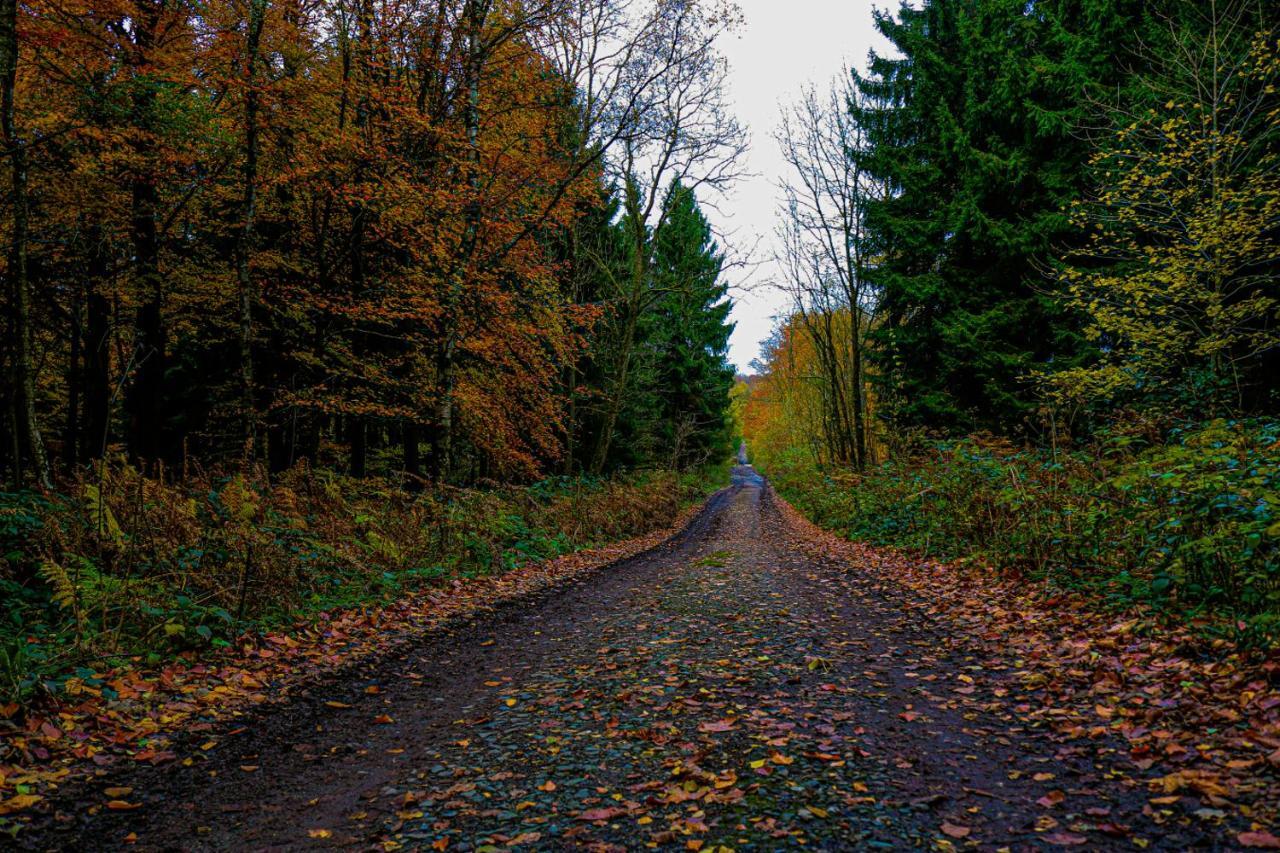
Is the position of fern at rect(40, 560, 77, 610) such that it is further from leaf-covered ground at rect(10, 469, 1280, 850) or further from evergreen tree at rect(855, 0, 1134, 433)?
evergreen tree at rect(855, 0, 1134, 433)

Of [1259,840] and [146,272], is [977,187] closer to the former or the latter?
[1259,840]

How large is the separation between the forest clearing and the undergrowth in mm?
63

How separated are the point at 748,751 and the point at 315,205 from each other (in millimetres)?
14924

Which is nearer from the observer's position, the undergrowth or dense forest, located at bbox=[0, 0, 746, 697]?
the undergrowth

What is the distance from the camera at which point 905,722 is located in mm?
4203

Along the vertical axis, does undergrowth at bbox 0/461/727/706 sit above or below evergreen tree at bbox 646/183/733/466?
below

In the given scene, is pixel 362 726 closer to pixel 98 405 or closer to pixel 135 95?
pixel 135 95

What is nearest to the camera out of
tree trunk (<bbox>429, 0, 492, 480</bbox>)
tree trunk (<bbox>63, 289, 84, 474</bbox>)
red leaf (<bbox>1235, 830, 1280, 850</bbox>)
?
red leaf (<bbox>1235, 830, 1280, 850</bbox>)

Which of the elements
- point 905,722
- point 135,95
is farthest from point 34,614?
point 135,95

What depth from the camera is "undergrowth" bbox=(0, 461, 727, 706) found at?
5.17 meters

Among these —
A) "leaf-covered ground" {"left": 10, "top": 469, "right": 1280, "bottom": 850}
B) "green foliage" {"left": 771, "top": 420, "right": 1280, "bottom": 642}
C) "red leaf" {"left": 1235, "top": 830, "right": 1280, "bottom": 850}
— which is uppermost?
"green foliage" {"left": 771, "top": 420, "right": 1280, "bottom": 642}

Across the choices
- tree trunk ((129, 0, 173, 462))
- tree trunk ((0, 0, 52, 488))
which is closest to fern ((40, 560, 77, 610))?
tree trunk ((0, 0, 52, 488))

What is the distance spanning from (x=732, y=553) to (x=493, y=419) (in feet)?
22.7

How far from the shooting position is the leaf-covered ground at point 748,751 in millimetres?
3021
